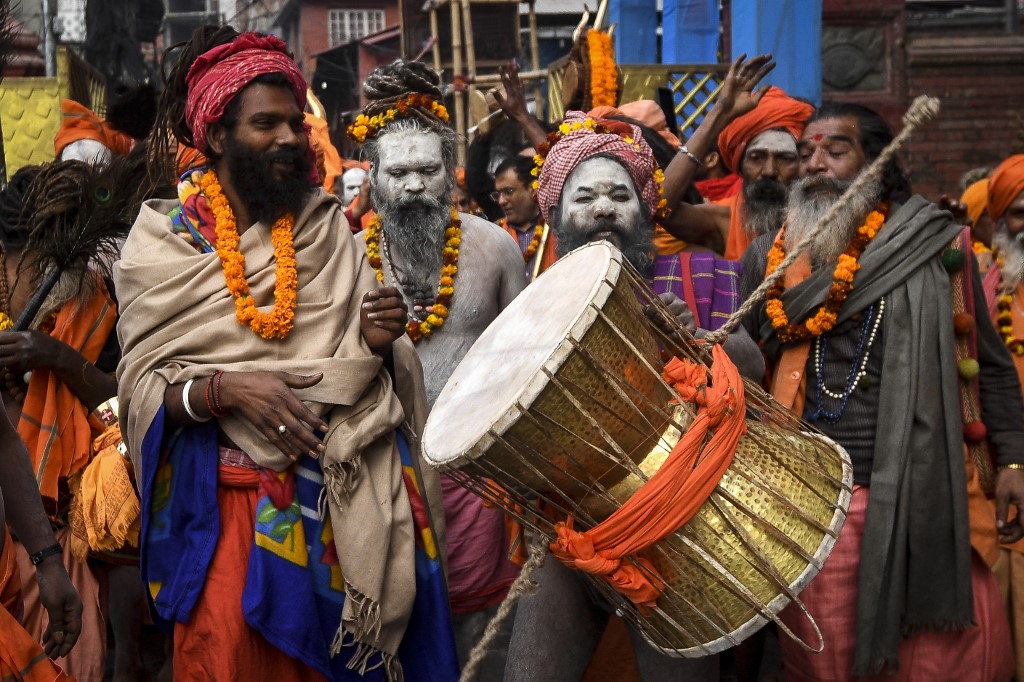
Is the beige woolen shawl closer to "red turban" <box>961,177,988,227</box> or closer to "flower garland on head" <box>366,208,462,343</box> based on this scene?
"flower garland on head" <box>366,208,462,343</box>

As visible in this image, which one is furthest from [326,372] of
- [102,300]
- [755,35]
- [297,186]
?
[755,35]

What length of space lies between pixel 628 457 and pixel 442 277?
5.88ft

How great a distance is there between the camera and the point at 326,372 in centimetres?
336

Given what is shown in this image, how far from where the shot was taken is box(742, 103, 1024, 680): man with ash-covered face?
3.94 m

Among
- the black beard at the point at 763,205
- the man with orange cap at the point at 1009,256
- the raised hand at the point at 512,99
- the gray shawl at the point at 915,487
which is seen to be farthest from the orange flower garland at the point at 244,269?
the man with orange cap at the point at 1009,256

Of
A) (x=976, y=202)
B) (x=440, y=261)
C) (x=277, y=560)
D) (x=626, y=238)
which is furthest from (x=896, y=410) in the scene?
(x=976, y=202)

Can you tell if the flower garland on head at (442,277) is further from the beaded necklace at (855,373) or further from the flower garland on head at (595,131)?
the beaded necklace at (855,373)

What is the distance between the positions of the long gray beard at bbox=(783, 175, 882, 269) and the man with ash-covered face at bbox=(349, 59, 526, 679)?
1.01m

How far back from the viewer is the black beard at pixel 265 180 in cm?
354

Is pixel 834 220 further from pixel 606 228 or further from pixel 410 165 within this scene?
pixel 410 165

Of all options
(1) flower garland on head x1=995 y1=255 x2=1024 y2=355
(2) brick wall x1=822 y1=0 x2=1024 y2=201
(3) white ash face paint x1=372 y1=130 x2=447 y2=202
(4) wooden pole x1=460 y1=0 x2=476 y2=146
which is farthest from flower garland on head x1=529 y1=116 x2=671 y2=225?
(4) wooden pole x1=460 y1=0 x2=476 y2=146

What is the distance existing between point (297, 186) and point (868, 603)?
2.09 metres

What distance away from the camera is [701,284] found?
4.07 meters

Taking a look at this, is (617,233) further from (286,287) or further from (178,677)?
(178,677)
